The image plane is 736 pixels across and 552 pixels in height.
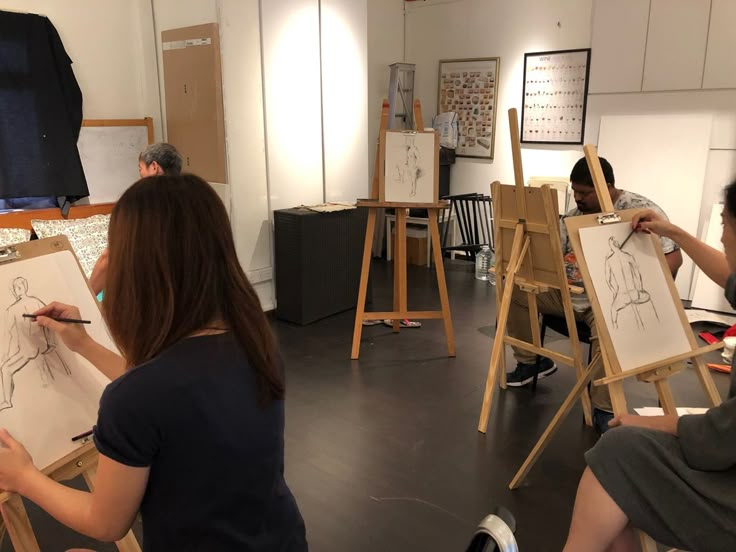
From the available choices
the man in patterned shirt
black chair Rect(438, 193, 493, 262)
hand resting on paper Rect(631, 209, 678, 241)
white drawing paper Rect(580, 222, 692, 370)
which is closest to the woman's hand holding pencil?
white drawing paper Rect(580, 222, 692, 370)

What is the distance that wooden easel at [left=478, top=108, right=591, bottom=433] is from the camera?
2543 mm

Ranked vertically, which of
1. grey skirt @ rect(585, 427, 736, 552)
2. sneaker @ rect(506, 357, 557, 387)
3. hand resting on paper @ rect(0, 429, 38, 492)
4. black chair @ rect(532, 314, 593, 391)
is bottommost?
sneaker @ rect(506, 357, 557, 387)

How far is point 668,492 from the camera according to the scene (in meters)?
1.36

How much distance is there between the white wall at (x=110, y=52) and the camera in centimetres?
392

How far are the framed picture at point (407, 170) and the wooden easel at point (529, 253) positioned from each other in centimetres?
81

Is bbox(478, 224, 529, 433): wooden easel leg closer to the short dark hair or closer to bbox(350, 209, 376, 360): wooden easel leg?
bbox(350, 209, 376, 360): wooden easel leg

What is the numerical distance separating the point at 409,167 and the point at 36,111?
2408 mm

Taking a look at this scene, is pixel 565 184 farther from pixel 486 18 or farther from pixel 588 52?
pixel 486 18

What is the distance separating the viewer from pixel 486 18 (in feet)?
18.9

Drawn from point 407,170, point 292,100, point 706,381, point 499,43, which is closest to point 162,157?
point 407,170

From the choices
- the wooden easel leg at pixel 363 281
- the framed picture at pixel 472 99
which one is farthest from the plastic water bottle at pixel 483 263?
the wooden easel leg at pixel 363 281

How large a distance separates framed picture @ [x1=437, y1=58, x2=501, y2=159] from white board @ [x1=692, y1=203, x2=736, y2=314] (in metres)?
2.20

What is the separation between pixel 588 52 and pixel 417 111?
7.88 feet

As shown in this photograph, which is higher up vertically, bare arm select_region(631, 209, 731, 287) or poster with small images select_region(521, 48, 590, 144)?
poster with small images select_region(521, 48, 590, 144)
